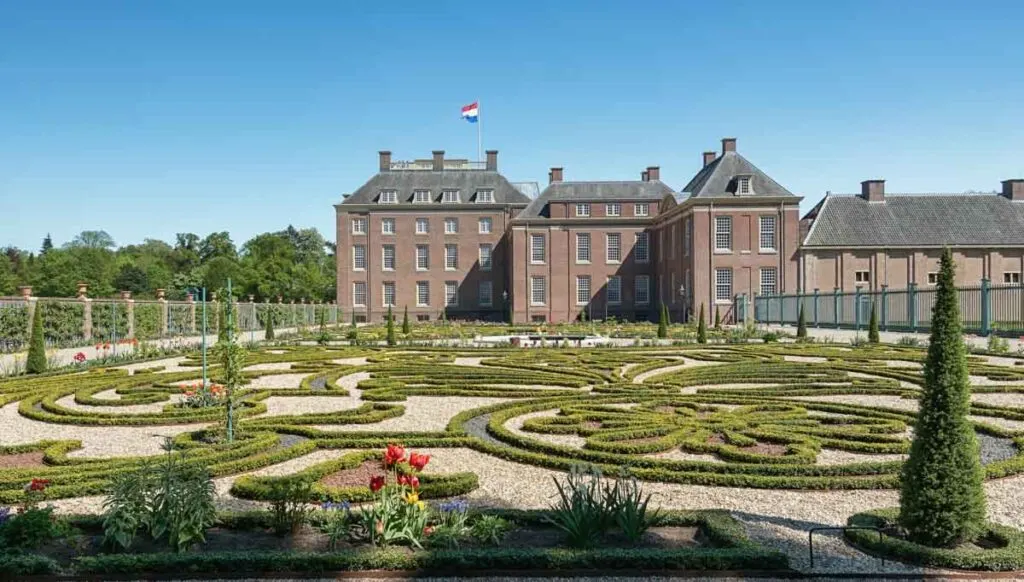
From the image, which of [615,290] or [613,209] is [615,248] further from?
[615,290]

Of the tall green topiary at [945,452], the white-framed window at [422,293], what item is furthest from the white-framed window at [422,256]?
the tall green topiary at [945,452]

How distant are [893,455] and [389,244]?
46.6m

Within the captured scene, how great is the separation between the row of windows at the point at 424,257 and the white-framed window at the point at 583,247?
6821 millimetres

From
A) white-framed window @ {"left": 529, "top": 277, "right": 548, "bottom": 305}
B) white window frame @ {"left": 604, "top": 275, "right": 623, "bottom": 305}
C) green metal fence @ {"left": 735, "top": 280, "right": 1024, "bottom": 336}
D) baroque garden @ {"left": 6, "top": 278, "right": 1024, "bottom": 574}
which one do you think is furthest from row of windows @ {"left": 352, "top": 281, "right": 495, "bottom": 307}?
baroque garden @ {"left": 6, "top": 278, "right": 1024, "bottom": 574}

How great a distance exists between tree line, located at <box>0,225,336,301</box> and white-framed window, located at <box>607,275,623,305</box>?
35.5 meters

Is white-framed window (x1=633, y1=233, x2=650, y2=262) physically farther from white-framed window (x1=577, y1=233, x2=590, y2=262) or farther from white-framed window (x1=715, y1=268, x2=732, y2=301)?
white-framed window (x1=715, y1=268, x2=732, y2=301)

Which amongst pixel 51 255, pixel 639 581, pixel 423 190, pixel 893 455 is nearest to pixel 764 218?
pixel 423 190

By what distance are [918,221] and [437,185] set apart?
104ft

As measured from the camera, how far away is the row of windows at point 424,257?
52.0 metres

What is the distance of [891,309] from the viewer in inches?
1324

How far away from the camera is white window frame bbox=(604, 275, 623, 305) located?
49.0 m

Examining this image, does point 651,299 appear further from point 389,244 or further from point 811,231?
point 389,244

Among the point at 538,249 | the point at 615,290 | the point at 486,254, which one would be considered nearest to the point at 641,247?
the point at 615,290

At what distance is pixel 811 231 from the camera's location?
43094 mm
